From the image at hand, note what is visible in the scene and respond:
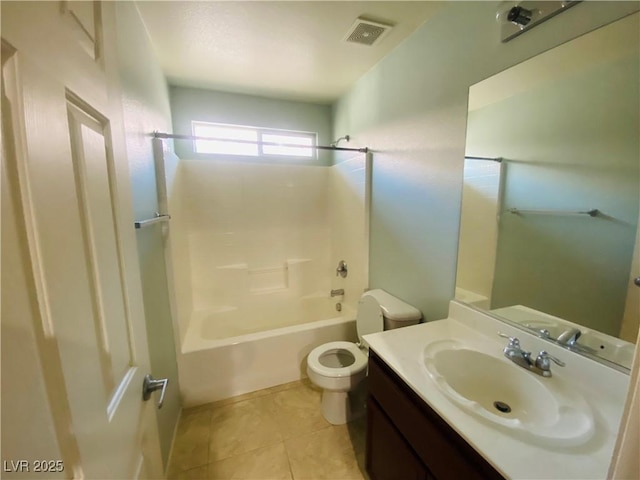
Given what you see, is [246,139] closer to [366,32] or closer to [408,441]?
[366,32]

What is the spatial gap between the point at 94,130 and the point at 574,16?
1.53m

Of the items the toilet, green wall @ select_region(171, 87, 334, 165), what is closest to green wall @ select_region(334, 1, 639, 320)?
the toilet

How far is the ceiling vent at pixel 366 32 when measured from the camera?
1533 millimetres

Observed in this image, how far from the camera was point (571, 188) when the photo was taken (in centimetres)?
100

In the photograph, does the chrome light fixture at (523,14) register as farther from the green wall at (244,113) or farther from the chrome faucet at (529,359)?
the green wall at (244,113)

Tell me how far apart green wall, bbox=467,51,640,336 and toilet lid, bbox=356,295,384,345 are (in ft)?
2.30

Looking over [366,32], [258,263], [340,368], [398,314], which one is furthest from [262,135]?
[340,368]

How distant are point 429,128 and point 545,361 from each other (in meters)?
1.28

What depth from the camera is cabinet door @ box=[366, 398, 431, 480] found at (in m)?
0.98

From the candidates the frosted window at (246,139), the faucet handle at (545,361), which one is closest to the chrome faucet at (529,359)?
the faucet handle at (545,361)

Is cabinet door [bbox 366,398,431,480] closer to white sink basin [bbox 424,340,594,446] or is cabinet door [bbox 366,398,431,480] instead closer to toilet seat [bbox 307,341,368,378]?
white sink basin [bbox 424,340,594,446]

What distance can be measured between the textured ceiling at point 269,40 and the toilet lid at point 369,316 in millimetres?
1735

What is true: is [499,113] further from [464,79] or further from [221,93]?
[221,93]

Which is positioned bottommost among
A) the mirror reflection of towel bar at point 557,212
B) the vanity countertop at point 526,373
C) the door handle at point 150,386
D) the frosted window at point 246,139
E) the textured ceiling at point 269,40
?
the vanity countertop at point 526,373
